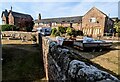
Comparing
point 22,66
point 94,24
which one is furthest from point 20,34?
point 94,24

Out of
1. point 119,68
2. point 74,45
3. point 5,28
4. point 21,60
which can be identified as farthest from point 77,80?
point 5,28

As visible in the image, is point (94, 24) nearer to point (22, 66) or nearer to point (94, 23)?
point (94, 23)

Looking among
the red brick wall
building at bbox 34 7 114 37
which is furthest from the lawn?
the red brick wall

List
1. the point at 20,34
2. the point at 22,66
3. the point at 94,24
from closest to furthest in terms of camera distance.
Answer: the point at 22,66 → the point at 20,34 → the point at 94,24

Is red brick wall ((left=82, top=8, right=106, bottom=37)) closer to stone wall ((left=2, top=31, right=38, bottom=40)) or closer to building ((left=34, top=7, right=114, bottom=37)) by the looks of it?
building ((left=34, top=7, right=114, bottom=37))

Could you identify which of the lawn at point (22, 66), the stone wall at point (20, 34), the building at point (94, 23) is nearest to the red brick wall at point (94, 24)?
the building at point (94, 23)

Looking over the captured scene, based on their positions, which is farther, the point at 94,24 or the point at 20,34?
the point at 94,24

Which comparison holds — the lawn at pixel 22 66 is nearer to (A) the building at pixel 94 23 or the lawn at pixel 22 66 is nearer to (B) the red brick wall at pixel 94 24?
(A) the building at pixel 94 23

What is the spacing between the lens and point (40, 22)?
66.6 m

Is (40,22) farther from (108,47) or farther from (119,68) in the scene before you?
(119,68)

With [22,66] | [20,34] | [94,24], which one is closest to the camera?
[22,66]

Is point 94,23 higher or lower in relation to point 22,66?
higher

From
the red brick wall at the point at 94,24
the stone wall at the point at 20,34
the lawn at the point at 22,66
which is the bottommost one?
the lawn at the point at 22,66

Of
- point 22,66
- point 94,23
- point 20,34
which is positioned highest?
point 94,23
